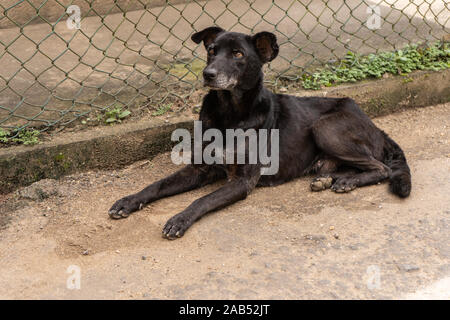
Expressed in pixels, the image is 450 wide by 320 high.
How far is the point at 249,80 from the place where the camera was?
392cm

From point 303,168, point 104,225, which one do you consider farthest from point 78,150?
point 303,168

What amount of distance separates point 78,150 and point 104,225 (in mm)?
776

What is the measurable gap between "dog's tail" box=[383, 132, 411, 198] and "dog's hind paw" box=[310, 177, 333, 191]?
43cm

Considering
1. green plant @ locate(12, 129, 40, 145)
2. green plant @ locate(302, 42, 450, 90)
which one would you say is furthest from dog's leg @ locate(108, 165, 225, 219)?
green plant @ locate(302, 42, 450, 90)

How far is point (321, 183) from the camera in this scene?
13.0 ft

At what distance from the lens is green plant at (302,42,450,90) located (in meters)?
5.02

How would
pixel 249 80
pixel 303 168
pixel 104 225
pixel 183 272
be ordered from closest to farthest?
pixel 183 272
pixel 104 225
pixel 249 80
pixel 303 168

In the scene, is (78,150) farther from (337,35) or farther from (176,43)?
(337,35)

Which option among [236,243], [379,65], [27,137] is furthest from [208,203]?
[379,65]

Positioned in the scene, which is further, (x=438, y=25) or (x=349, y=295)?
(x=438, y=25)

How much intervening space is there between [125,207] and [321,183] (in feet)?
4.52

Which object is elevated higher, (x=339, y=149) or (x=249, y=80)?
(x=249, y=80)

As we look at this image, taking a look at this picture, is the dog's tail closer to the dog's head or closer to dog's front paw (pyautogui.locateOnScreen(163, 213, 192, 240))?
the dog's head

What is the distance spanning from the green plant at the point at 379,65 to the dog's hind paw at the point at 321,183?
1190 mm
